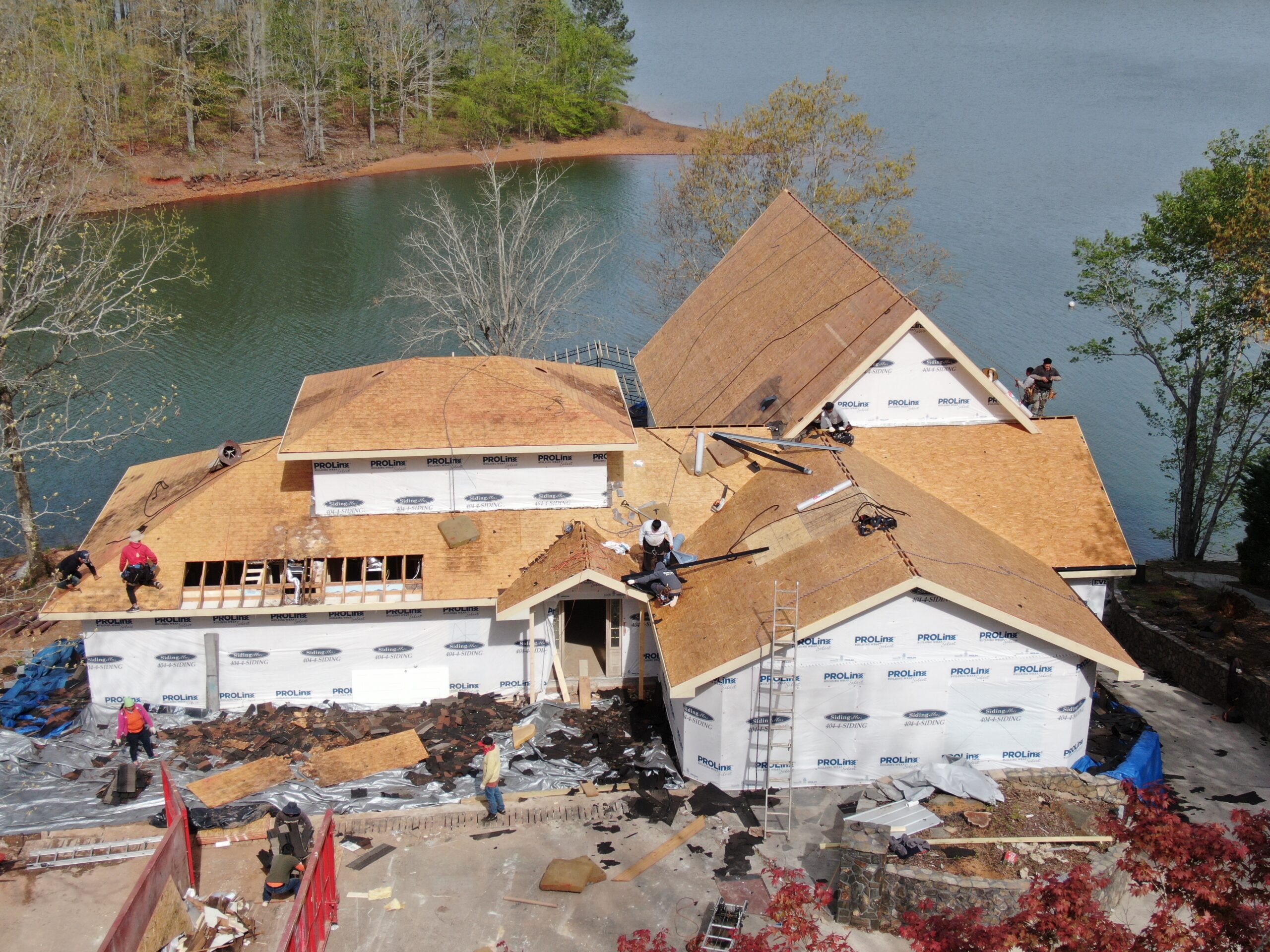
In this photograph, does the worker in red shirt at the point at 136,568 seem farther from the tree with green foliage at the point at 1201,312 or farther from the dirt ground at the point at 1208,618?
the tree with green foliage at the point at 1201,312

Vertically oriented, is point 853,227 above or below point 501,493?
above

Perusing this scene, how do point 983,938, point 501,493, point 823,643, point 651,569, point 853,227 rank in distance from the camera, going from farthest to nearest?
point 853,227, point 501,493, point 651,569, point 823,643, point 983,938

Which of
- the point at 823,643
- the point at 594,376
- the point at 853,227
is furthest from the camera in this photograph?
the point at 853,227

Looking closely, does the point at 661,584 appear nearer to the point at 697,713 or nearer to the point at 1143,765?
the point at 697,713

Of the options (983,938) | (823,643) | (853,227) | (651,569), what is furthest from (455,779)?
(853,227)

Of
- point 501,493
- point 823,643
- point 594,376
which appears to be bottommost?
point 823,643

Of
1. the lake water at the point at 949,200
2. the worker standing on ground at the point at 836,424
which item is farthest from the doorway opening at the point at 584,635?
the worker standing on ground at the point at 836,424

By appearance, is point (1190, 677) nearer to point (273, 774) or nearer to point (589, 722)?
point (589, 722)

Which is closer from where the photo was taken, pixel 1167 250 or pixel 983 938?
pixel 983 938
